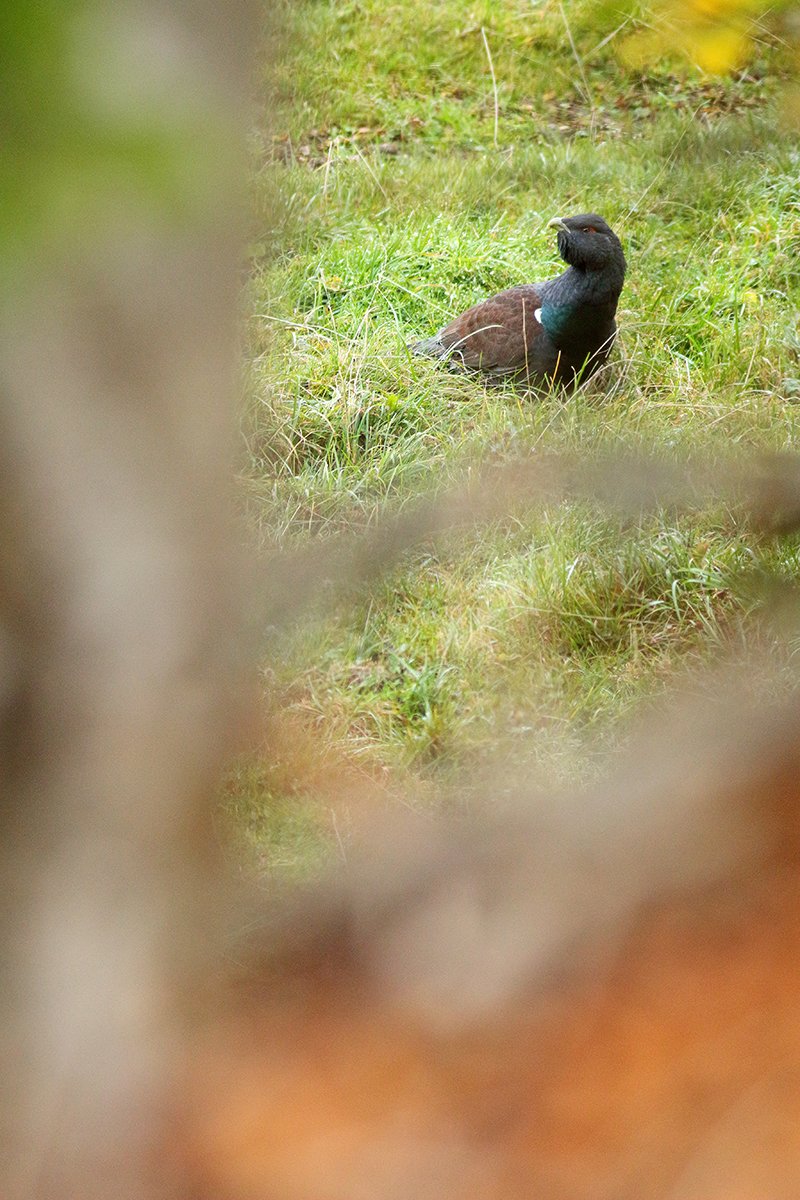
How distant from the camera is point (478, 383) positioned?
85.7 inches

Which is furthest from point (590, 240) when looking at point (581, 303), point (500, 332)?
point (500, 332)

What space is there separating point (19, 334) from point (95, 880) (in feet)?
0.71

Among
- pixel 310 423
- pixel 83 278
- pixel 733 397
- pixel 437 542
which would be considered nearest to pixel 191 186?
pixel 83 278

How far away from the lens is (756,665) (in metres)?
1.82

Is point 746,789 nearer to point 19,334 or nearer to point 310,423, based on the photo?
point 19,334

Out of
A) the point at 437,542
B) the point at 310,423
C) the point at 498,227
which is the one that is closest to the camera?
the point at 437,542

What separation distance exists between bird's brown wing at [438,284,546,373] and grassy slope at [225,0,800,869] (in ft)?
0.26

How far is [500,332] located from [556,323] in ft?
0.43

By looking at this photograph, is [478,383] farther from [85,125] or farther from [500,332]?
[85,125]

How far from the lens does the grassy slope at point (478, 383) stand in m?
1.74

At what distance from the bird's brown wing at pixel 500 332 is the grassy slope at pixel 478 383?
8 cm

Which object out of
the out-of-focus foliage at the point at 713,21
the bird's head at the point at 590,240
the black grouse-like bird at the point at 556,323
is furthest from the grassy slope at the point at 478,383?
the out-of-focus foliage at the point at 713,21

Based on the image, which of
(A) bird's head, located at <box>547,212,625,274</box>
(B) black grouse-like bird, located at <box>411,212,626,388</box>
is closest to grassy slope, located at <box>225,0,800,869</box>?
(B) black grouse-like bird, located at <box>411,212,626,388</box>

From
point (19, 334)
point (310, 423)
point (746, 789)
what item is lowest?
point (310, 423)
